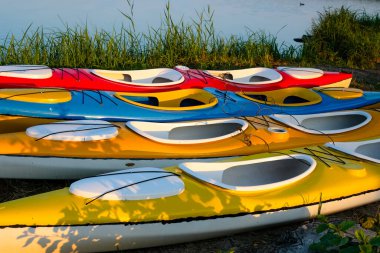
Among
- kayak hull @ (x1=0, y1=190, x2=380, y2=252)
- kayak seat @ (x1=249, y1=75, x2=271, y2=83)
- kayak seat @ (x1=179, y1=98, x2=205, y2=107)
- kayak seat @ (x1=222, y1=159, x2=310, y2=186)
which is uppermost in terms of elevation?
kayak seat @ (x1=249, y1=75, x2=271, y2=83)

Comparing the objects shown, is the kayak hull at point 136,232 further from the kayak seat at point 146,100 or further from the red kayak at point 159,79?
the red kayak at point 159,79

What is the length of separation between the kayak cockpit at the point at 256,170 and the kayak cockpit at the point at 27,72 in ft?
7.76

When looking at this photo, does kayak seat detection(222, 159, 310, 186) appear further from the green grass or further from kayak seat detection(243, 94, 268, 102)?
the green grass

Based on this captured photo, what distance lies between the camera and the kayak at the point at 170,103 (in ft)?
14.2

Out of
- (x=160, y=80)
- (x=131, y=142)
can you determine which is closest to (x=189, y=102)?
(x=160, y=80)

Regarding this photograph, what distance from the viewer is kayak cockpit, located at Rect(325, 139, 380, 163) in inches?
148

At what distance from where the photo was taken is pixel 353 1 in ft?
84.9

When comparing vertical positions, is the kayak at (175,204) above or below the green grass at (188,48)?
below

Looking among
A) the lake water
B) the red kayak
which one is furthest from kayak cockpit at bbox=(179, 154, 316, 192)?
the lake water

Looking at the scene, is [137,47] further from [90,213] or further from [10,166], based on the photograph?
[90,213]

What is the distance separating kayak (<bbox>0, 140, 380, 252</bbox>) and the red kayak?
1.97 metres

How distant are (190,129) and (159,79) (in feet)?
4.88

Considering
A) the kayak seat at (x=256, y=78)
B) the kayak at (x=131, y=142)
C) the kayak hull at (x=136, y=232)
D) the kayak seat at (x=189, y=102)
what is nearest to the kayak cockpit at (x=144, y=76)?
the kayak seat at (x=189, y=102)

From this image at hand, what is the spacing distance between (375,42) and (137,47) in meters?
4.49
